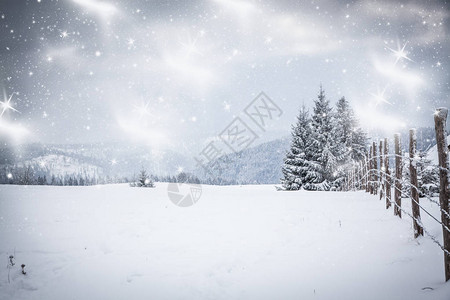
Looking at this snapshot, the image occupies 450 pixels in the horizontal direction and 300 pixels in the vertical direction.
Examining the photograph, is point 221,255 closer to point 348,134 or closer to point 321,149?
point 321,149

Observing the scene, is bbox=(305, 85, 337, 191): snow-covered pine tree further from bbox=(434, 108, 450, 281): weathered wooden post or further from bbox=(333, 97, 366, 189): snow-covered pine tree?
bbox=(434, 108, 450, 281): weathered wooden post

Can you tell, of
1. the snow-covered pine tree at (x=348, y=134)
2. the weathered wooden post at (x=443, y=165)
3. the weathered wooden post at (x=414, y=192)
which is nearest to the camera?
the weathered wooden post at (x=443, y=165)

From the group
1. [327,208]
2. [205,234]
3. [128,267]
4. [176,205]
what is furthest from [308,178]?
[128,267]

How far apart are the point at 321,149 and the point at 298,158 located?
103 inches

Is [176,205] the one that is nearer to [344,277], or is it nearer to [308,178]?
[344,277]

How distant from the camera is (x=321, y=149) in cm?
2469

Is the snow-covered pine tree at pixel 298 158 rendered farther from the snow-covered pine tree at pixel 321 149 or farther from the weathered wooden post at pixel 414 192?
the weathered wooden post at pixel 414 192

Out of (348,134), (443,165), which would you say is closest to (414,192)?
(443,165)

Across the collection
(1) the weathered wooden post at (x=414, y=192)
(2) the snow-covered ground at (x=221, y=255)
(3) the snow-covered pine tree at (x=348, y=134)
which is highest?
(3) the snow-covered pine tree at (x=348, y=134)

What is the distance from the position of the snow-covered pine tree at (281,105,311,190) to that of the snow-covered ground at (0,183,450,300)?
600 inches

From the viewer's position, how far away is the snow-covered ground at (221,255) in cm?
430

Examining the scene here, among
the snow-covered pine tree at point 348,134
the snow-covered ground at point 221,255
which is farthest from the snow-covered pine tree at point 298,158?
the snow-covered ground at point 221,255

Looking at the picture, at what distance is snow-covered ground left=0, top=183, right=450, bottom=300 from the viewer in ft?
14.1

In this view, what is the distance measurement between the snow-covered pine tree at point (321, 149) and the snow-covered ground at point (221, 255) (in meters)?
15.2
